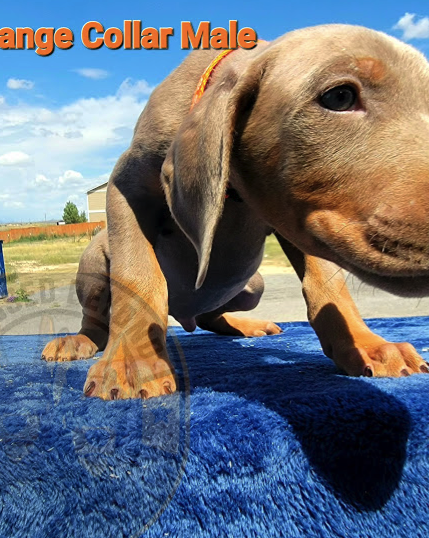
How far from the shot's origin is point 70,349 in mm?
2789

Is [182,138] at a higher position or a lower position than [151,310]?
higher

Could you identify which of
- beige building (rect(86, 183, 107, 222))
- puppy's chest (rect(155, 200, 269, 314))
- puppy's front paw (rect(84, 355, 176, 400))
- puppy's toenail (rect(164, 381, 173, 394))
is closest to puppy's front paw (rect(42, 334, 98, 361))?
puppy's chest (rect(155, 200, 269, 314))

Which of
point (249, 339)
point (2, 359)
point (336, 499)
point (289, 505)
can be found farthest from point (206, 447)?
point (249, 339)

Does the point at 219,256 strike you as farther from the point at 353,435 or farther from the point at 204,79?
the point at 353,435

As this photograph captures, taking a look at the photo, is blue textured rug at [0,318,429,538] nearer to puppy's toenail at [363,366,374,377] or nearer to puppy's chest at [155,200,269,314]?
puppy's toenail at [363,366,374,377]

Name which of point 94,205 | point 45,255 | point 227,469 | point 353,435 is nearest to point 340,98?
point 353,435

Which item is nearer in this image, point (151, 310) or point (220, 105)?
point (220, 105)

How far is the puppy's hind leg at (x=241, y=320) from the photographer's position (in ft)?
12.5

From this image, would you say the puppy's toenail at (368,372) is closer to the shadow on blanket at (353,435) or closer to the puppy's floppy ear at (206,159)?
the shadow on blanket at (353,435)

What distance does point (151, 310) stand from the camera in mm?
2078

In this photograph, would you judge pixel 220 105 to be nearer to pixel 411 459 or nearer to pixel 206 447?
pixel 206 447

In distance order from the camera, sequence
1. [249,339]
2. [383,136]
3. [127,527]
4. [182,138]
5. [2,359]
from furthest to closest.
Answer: [249,339] < [2,359] < [182,138] < [383,136] < [127,527]

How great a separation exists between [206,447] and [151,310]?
0.77 metres

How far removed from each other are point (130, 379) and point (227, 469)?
58 centimetres
